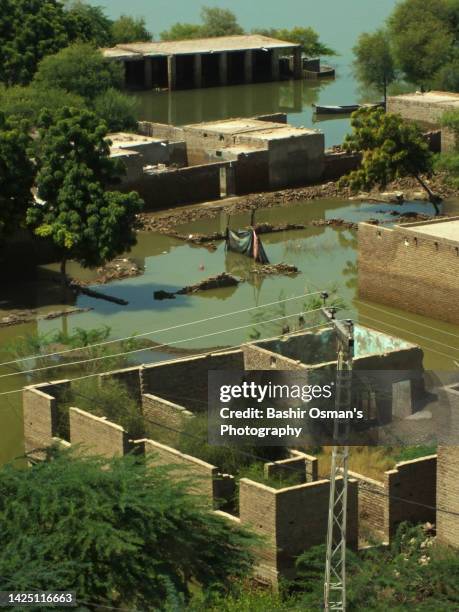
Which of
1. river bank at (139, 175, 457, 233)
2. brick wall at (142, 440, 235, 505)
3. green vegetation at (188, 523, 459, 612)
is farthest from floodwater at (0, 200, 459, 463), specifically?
green vegetation at (188, 523, 459, 612)

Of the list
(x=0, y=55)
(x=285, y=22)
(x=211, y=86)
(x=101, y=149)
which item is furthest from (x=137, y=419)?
(x=285, y=22)

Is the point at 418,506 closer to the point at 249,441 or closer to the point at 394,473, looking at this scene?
the point at 394,473

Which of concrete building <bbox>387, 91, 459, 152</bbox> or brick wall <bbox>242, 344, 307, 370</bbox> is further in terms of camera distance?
concrete building <bbox>387, 91, 459, 152</bbox>

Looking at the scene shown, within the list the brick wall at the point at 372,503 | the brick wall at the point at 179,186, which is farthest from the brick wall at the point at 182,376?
the brick wall at the point at 179,186

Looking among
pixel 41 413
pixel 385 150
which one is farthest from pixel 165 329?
pixel 385 150

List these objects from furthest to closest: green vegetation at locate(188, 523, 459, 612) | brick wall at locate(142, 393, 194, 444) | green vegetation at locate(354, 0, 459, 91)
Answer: green vegetation at locate(354, 0, 459, 91) → brick wall at locate(142, 393, 194, 444) → green vegetation at locate(188, 523, 459, 612)

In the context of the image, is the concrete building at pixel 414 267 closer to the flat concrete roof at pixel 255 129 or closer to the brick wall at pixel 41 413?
the brick wall at pixel 41 413

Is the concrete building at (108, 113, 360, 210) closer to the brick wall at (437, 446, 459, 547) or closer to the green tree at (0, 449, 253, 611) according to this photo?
the brick wall at (437, 446, 459, 547)
